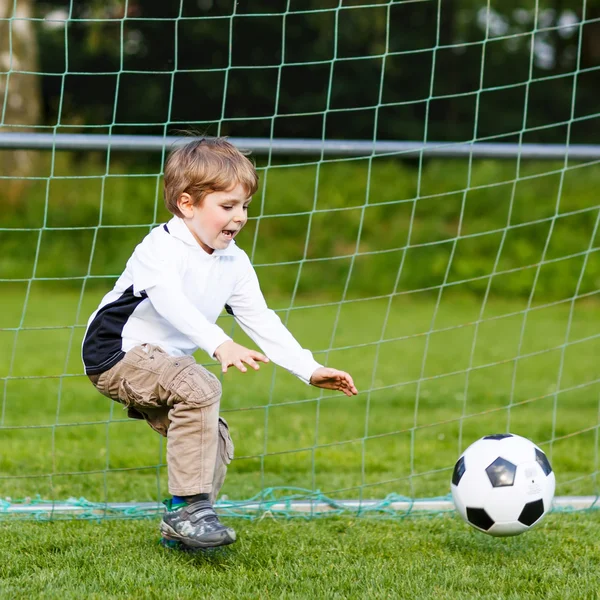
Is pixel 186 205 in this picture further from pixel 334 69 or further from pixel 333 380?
pixel 334 69

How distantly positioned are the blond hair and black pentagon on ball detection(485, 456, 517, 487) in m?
1.21

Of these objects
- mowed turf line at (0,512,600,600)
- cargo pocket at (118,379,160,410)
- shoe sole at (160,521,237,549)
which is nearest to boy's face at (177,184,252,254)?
cargo pocket at (118,379,160,410)

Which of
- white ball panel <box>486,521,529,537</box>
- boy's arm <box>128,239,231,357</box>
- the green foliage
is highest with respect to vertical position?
the green foliage

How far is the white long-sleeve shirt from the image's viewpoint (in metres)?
2.91

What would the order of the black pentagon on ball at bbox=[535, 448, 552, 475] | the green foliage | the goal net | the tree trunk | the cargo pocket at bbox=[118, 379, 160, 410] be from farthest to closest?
the green foliage
the tree trunk
the goal net
the black pentagon on ball at bbox=[535, 448, 552, 475]
the cargo pocket at bbox=[118, 379, 160, 410]

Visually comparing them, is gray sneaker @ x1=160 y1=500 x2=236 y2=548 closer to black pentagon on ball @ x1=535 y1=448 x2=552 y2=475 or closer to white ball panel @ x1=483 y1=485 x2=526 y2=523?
white ball panel @ x1=483 y1=485 x2=526 y2=523

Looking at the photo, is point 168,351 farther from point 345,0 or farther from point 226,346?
point 345,0

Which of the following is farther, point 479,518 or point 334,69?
point 334,69

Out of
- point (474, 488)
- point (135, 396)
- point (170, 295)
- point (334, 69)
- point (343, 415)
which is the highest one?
point (334, 69)

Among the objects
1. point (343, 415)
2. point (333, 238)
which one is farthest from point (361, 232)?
point (343, 415)

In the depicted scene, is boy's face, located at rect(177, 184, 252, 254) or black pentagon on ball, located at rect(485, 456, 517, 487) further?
black pentagon on ball, located at rect(485, 456, 517, 487)

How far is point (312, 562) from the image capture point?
3.04 meters

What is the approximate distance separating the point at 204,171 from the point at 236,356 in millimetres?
637

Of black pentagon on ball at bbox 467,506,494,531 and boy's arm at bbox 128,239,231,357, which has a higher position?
boy's arm at bbox 128,239,231,357
